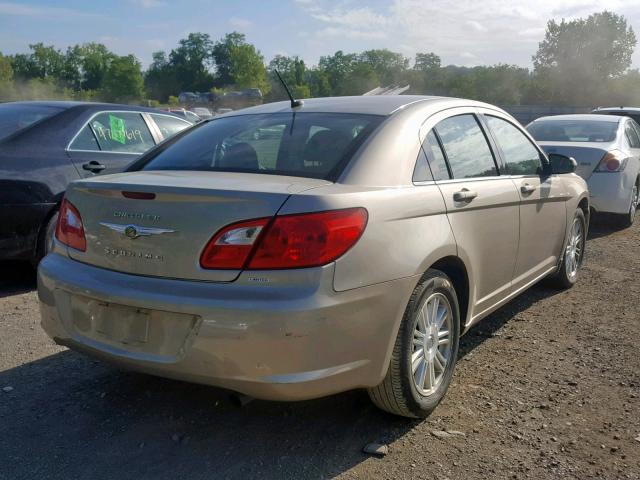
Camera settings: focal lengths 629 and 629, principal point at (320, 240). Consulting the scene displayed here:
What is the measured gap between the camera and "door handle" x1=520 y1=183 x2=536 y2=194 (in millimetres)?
4117

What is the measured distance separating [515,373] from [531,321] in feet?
3.59

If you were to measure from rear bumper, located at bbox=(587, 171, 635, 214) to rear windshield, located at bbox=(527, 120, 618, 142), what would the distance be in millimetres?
736

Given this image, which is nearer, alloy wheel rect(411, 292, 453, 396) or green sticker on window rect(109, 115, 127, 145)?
alloy wheel rect(411, 292, 453, 396)

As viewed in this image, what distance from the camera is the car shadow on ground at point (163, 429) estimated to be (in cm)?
270

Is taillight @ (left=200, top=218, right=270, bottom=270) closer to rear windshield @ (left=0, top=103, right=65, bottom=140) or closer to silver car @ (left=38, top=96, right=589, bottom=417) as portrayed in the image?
silver car @ (left=38, top=96, right=589, bottom=417)

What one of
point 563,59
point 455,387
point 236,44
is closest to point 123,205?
point 455,387

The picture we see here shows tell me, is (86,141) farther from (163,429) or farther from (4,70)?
(4,70)

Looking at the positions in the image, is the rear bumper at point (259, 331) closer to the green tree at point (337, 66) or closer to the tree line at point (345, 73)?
the tree line at point (345, 73)

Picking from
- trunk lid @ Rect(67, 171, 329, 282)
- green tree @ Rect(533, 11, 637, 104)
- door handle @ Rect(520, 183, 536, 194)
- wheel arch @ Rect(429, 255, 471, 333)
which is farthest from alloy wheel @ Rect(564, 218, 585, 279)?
green tree @ Rect(533, 11, 637, 104)

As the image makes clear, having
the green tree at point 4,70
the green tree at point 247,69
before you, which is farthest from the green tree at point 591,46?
the green tree at point 4,70

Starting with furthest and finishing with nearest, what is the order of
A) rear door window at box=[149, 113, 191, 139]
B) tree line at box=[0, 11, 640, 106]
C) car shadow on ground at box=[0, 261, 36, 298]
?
tree line at box=[0, 11, 640, 106] → rear door window at box=[149, 113, 191, 139] → car shadow on ground at box=[0, 261, 36, 298]

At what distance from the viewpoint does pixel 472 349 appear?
4.14m

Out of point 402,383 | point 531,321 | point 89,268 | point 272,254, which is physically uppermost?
point 272,254

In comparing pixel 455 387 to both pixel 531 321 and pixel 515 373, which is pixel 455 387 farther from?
pixel 531 321
